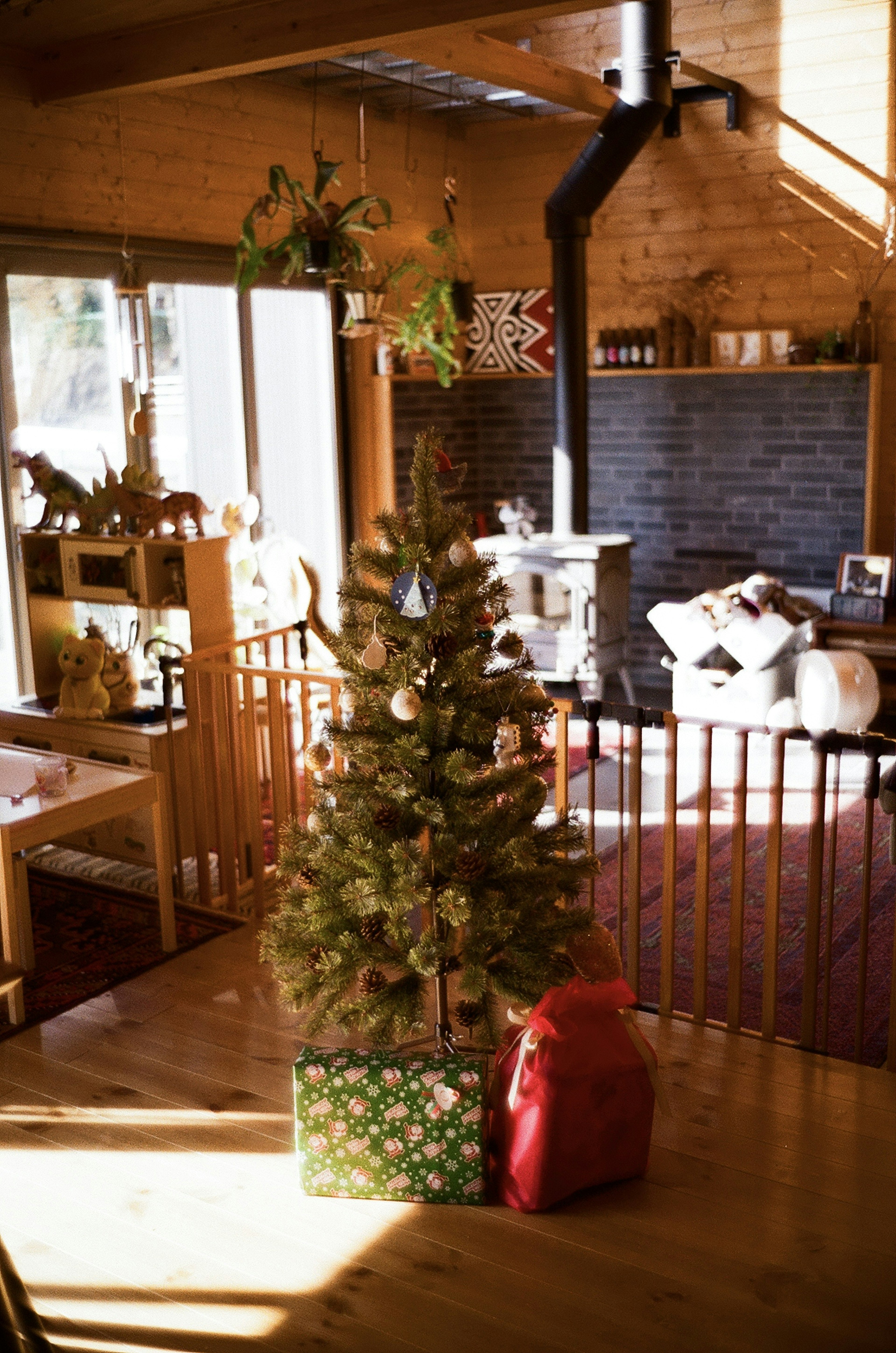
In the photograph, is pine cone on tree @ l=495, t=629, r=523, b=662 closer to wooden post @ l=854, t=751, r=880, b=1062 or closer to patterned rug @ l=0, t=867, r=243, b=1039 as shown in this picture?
wooden post @ l=854, t=751, r=880, b=1062

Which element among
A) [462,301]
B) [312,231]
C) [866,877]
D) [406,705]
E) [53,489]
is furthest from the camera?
[462,301]

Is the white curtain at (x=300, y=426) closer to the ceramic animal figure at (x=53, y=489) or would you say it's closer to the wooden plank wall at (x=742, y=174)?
the ceramic animal figure at (x=53, y=489)

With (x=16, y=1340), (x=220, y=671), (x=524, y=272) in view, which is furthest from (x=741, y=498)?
(x=16, y=1340)

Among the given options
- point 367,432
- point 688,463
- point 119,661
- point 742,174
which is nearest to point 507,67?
point 742,174

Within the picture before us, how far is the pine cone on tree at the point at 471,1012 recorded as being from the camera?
294 centimetres

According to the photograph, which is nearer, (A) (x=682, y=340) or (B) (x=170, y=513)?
(B) (x=170, y=513)

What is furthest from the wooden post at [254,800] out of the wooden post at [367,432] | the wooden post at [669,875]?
the wooden post at [367,432]

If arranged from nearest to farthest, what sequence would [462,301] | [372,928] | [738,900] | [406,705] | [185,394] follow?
[406,705], [372,928], [738,900], [185,394], [462,301]

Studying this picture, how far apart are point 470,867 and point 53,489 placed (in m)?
2.92

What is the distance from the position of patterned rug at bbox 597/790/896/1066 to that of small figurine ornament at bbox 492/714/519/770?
1290 mm

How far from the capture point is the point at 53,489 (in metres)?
5.02

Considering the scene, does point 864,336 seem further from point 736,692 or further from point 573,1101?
point 573,1101

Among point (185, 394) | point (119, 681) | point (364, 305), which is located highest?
point (364, 305)

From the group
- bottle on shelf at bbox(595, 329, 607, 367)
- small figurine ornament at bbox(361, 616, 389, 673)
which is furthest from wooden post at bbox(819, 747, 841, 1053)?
bottle on shelf at bbox(595, 329, 607, 367)
